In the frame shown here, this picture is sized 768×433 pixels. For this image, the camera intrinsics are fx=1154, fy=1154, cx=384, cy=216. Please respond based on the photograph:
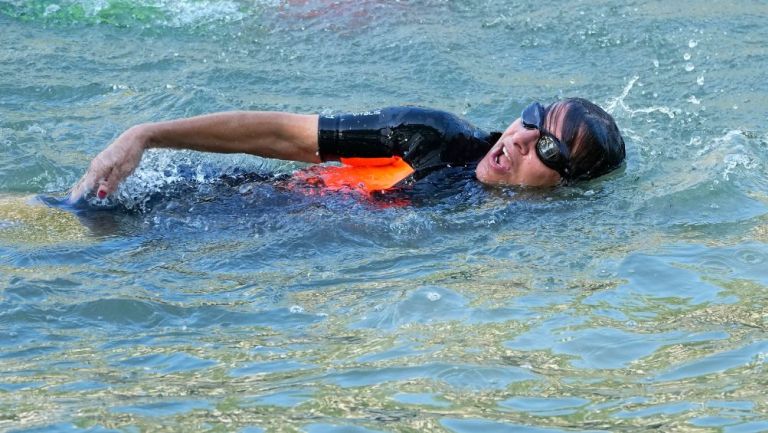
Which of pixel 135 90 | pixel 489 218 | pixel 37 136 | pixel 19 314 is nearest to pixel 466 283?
pixel 489 218

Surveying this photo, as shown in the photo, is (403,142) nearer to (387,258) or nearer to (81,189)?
(387,258)

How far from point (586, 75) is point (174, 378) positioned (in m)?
4.91

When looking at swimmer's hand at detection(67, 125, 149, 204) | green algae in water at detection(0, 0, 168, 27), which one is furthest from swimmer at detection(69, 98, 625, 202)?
green algae in water at detection(0, 0, 168, 27)

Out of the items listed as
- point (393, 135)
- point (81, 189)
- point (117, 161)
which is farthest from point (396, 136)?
point (81, 189)

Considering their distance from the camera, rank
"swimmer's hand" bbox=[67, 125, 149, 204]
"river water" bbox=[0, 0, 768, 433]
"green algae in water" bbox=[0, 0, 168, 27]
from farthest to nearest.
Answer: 1. "green algae in water" bbox=[0, 0, 168, 27]
2. "swimmer's hand" bbox=[67, 125, 149, 204]
3. "river water" bbox=[0, 0, 768, 433]

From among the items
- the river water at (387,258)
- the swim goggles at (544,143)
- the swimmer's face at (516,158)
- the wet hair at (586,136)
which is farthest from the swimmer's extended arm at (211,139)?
the wet hair at (586,136)

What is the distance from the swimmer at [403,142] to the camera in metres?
4.87

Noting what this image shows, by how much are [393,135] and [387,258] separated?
0.60 m

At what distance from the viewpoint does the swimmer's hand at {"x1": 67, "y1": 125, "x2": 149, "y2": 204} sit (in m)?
4.79

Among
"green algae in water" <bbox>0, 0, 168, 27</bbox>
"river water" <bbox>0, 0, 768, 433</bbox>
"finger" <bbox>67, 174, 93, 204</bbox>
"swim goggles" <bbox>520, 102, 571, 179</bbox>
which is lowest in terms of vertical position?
"river water" <bbox>0, 0, 768, 433</bbox>

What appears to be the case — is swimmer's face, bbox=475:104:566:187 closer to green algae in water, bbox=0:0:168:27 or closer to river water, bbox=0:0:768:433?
river water, bbox=0:0:768:433

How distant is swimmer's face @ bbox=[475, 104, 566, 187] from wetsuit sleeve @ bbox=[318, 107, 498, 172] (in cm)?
20

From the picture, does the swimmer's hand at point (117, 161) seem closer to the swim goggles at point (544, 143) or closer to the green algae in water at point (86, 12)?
the swim goggles at point (544, 143)

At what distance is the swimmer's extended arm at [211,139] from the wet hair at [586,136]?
110cm
